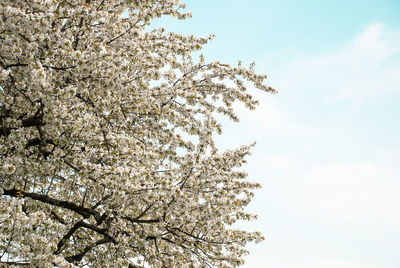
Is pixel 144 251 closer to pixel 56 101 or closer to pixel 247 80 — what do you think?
pixel 56 101

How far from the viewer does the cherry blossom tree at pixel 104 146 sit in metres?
7.87

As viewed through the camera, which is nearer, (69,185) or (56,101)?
(56,101)

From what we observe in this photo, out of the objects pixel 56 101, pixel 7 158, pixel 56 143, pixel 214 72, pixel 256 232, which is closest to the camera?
pixel 56 101

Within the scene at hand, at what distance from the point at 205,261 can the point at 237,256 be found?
817 millimetres

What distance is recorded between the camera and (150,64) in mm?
10086

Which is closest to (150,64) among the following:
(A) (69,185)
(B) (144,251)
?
(A) (69,185)

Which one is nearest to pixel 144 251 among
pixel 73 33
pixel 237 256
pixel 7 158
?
pixel 237 256

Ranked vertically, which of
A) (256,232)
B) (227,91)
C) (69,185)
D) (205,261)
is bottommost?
(205,261)

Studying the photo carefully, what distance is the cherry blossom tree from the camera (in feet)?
25.8

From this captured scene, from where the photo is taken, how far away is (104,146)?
988 centimetres

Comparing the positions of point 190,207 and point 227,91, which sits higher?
point 227,91

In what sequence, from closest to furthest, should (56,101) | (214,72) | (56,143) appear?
(56,101)
(56,143)
(214,72)

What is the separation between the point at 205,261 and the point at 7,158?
5316 millimetres

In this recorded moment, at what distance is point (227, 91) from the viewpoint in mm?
12234
